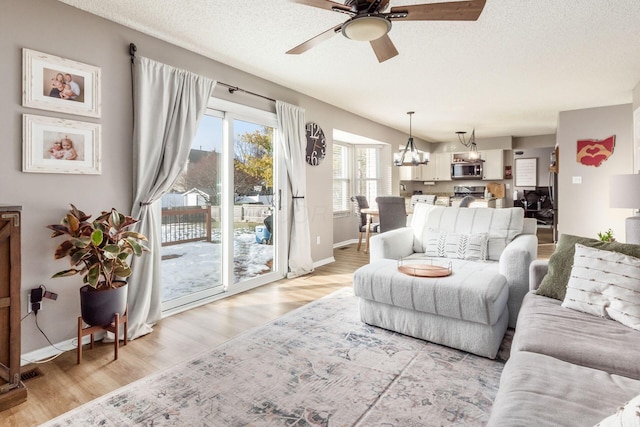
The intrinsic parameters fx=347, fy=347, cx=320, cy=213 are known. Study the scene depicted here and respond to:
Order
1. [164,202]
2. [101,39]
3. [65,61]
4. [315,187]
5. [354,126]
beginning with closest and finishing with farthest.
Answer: [65,61]
[101,39]
[164,202]
[315,187]
[354,126]

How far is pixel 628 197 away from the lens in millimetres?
2957

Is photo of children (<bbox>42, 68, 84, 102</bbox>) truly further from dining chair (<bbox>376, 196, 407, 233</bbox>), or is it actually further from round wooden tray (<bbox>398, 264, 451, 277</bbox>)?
dining chair (<bbox>376, 196, 407, 233</bbox>)

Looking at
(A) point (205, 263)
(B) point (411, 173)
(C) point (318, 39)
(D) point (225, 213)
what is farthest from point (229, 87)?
(B) point (411, 173)

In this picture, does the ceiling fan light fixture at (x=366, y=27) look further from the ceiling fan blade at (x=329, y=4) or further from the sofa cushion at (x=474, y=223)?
the sofa cushion at (x=474, y=223)

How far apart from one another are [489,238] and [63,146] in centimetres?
357

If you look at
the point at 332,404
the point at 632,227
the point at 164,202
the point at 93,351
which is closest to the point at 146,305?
the point at 93,351

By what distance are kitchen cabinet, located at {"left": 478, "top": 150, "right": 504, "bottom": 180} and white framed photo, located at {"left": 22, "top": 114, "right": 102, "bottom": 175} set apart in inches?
331

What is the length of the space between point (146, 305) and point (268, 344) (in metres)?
1.10

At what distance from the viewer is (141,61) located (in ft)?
9.32

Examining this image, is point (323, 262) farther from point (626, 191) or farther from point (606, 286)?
point (606, 286)

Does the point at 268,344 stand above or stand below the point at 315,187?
below

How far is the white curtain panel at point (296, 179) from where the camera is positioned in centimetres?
436

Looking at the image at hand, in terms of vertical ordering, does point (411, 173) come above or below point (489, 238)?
above

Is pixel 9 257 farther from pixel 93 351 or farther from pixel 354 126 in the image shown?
pixel 354 126
